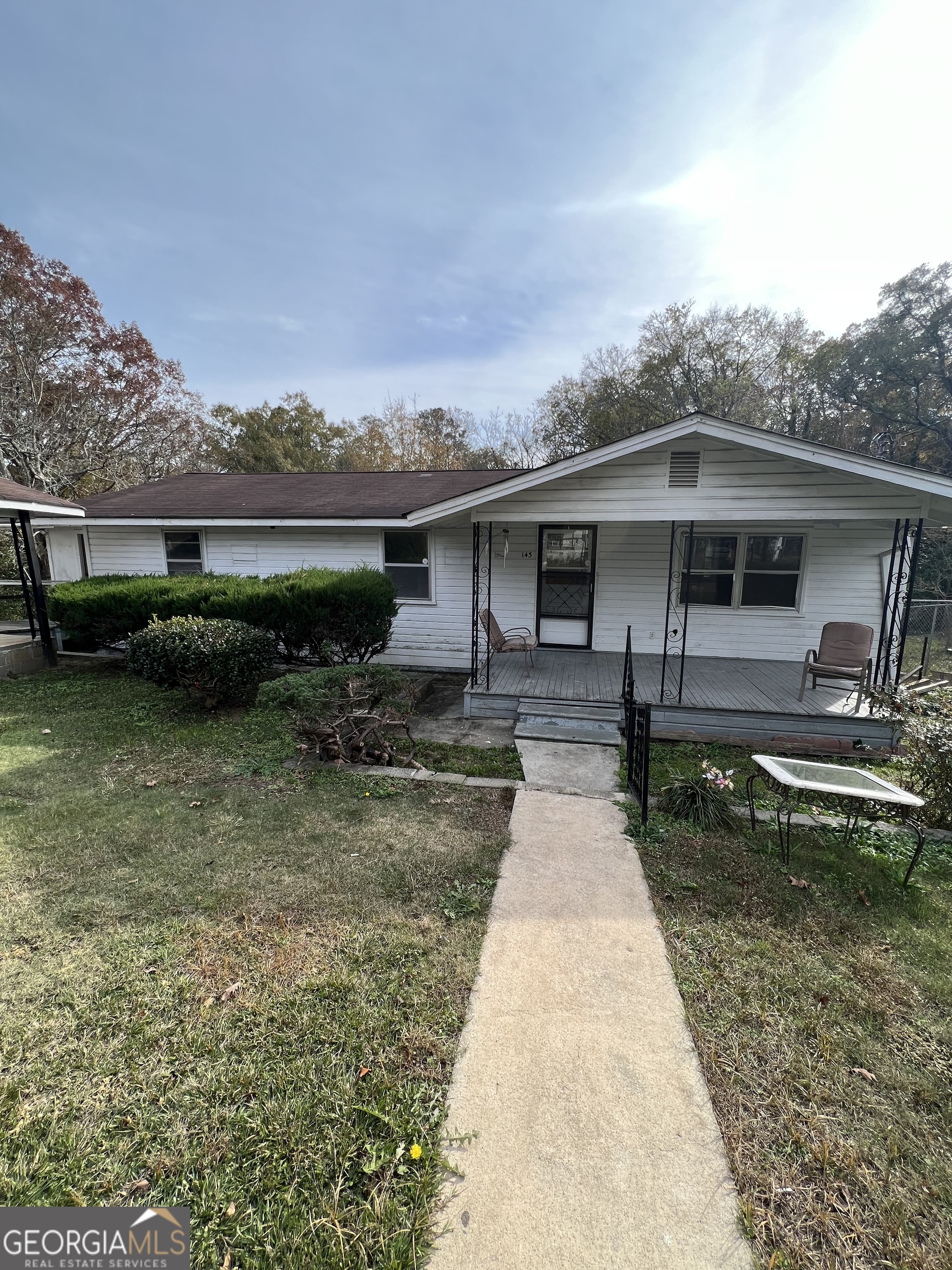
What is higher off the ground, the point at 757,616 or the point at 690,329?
the point at 690,329

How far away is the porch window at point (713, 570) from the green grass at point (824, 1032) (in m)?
5.38

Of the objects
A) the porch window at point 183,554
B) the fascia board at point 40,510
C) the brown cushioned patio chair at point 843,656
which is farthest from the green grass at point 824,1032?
the fascia board at point 40,510

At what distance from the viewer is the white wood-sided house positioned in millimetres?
6301

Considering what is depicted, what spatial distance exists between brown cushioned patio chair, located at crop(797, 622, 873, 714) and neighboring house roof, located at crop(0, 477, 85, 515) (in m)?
12.1

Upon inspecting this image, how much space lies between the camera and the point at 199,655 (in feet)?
21.3

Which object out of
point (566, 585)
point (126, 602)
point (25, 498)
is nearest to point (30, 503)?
point (25, 498)

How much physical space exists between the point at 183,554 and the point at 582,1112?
11.4 m

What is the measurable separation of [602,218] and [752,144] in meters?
6.27

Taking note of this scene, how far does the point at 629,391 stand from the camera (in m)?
25.6

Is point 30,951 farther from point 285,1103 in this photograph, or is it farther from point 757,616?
point 757,616

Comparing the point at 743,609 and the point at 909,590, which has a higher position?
the point at 909,590

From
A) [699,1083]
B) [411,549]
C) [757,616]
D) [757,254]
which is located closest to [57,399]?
[411,549]

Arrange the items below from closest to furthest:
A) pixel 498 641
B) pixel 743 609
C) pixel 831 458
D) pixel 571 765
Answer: pixel 571 765
pixel 831 458
pixel 498 641
pixel 743 609

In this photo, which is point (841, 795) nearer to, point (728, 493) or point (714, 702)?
point (714, 702)
